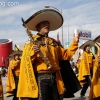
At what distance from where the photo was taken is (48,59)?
4.11 metres

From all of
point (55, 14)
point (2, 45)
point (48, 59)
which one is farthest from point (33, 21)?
point (2, 45)

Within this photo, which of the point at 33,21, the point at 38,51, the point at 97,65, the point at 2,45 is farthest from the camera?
the point at 2,45

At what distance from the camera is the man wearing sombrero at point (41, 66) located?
160 inches

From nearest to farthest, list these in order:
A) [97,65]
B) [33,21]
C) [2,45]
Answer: [33,21] → [97,65] → [2,45]

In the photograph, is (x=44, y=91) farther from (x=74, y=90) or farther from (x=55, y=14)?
(x=55, y=14)

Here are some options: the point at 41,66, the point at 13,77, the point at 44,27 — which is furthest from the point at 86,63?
the point at 41,66

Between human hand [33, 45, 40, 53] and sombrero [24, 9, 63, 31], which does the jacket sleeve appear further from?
human hand [33, 45, 40, 53]

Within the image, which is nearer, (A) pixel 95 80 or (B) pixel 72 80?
(B) pixel 72 80

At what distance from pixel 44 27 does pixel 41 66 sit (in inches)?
24.8

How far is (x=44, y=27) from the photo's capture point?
4.35 metres

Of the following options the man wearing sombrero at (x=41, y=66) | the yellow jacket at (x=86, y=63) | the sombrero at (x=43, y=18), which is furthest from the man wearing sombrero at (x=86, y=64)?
the man wearing sombrero at (x=41, y=66)

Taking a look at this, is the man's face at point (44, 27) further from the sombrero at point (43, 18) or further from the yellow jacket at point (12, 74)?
the yellow jacket at point (12, 74)

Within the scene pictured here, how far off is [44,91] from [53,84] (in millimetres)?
183

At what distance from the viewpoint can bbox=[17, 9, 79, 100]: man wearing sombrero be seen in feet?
13.4
